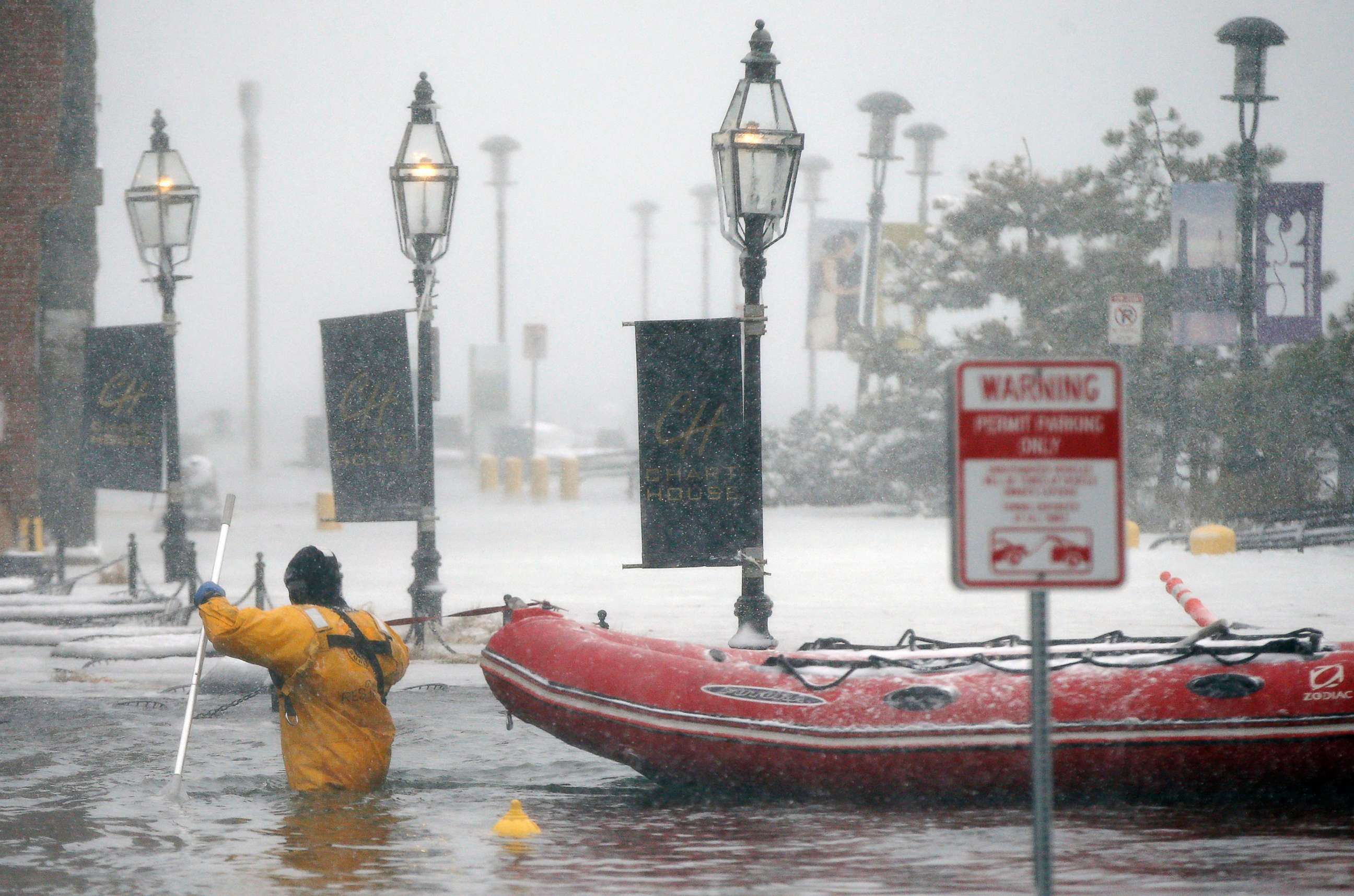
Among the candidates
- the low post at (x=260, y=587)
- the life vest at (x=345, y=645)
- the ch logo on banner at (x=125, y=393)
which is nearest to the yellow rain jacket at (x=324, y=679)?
the life vest at (x=345, y=645)

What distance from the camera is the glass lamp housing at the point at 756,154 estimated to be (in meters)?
10.3

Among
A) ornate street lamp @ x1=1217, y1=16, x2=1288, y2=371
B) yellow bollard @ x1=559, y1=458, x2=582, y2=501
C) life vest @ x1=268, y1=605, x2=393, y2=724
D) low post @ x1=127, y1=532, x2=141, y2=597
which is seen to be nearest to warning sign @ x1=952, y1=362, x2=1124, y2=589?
life vest @ x1=268, y1=605, x2=393, y2=724

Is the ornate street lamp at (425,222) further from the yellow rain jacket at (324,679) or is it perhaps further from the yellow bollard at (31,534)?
the yellow bollard at (31,534)

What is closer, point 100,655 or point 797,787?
point 797,787

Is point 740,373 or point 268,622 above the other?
point 740,373

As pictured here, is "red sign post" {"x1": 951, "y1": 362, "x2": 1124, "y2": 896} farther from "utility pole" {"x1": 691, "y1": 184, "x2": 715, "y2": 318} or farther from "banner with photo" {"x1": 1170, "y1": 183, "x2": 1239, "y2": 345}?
"utility pole" {"x1": 691, "y1": 184, "x2": 715, "y2": 318}

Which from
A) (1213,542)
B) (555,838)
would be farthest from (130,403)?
(1213,542)

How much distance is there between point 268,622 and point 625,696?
180 cm

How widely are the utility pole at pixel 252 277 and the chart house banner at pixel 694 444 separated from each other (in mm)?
39567

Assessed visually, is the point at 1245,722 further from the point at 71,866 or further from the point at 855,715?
the point at 71,866

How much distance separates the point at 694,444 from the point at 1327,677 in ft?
13.9

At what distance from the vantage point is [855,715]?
7.75m

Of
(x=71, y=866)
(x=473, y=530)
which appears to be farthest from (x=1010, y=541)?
(x=473, y=530)

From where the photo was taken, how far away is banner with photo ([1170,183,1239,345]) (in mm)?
24906
